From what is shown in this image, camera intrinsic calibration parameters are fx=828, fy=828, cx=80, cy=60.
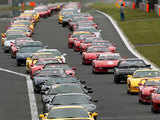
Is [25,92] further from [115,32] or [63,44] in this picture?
[115,32]

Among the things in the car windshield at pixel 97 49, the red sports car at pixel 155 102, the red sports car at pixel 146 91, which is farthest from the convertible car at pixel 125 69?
the car windshield at pixel 97 49

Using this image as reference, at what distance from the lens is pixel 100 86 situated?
130 ft

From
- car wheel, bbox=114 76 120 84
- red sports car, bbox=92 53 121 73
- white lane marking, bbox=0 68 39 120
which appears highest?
red sports car, bbox=92 53 121 73

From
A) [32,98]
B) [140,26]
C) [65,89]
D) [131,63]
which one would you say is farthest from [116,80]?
[140,26]

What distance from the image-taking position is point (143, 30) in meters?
78.9

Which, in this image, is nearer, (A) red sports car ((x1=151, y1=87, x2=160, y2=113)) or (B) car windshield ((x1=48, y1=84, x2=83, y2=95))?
(A) red sports car ((x1=151, y1=87, x2=160, y2=113))

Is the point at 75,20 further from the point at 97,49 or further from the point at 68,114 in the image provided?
the point at 68,114

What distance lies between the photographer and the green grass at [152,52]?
54.2 meters

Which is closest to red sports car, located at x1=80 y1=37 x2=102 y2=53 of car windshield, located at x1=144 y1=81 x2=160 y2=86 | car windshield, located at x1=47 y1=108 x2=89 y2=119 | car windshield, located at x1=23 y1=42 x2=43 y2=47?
car windshield, located at x1=23 y1=42 x2=43 y2=47

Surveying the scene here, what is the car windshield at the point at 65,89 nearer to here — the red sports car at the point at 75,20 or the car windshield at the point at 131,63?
the car windshield at the point at 131,63

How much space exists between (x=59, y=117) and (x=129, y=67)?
724 inches

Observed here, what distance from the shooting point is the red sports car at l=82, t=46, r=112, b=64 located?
52.4 meters

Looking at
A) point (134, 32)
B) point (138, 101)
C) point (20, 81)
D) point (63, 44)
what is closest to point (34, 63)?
point (20, 81)

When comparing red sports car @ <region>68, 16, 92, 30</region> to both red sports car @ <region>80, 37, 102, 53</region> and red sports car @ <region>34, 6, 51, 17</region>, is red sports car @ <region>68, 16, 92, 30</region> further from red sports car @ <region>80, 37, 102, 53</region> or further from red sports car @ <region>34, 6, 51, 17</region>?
red sports car @ <region>80, 37, 102, 53</region>
